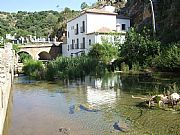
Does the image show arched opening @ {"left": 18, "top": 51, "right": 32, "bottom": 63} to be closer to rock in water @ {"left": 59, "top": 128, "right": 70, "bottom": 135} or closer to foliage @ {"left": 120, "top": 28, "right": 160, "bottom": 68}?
foliage @ {"left": 120, "top": 28, "right": 160, "bottom": 68}

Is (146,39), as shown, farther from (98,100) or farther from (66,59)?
(98,100)

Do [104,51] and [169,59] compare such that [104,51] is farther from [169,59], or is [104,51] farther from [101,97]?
[101,97]

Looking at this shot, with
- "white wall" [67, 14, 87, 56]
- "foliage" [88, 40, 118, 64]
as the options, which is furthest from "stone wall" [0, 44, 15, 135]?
"white wall" [67, 14, 87, 56]

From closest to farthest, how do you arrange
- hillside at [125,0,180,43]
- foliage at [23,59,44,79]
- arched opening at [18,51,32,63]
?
hillside at [125,0,180,43] < foliage at [23,59,44,79] < arched opening at [18,51,32,63]

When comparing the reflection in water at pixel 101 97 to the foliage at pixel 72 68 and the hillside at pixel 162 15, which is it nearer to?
the foliage at pixel 72 68

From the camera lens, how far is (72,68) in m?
29.8

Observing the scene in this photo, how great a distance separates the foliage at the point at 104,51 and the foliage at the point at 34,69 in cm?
663

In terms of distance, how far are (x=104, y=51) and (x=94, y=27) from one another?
8323 millimetres

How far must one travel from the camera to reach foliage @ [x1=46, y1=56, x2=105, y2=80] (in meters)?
29.8

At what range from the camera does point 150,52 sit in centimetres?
3064

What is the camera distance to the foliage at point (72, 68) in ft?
97.8

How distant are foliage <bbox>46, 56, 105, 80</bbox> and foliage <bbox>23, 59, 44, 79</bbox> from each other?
206 centimetres

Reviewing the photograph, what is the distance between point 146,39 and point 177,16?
4382mm

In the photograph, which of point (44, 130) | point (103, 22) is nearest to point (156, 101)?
point (44, 130)
